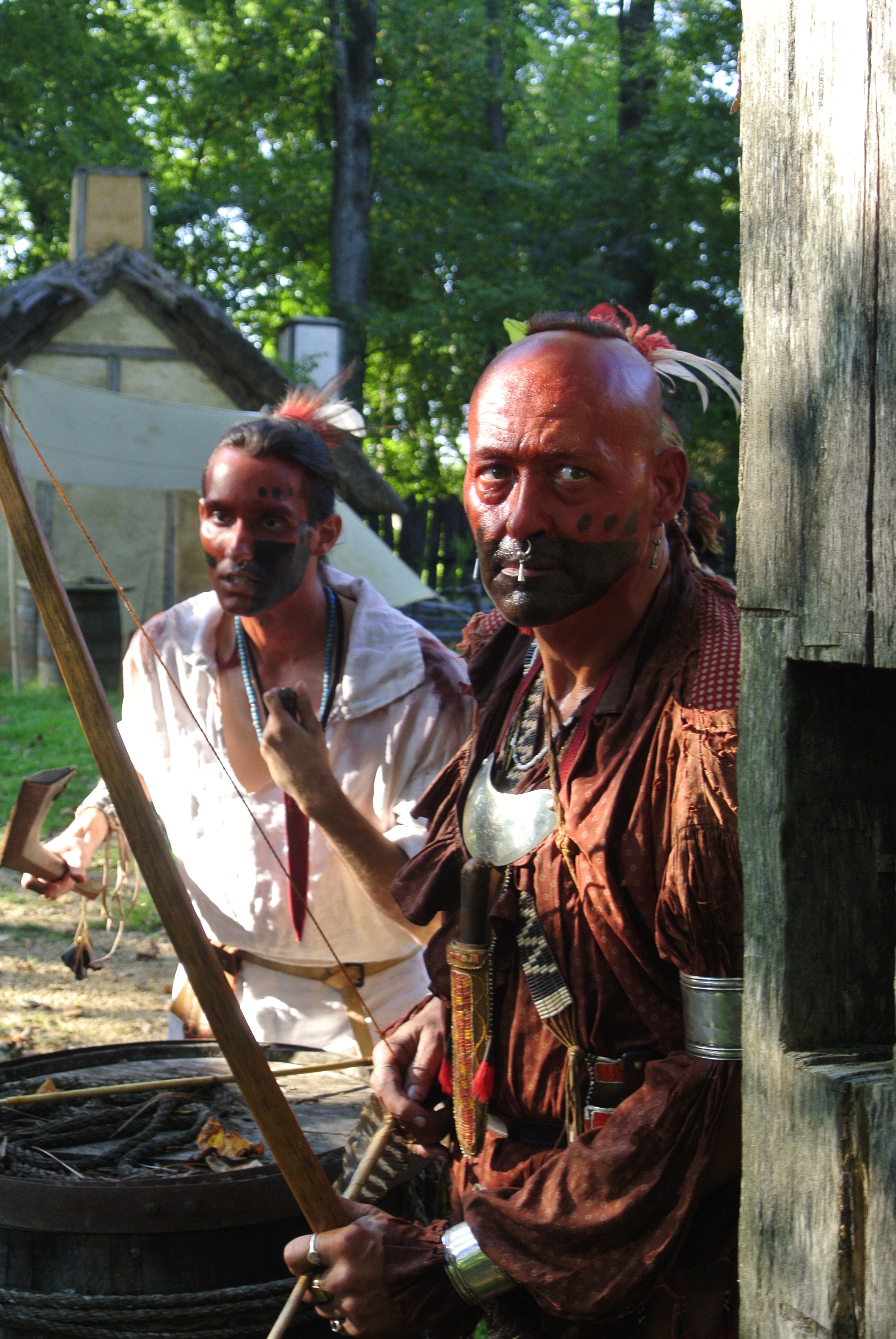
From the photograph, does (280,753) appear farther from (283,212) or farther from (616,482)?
(283,212)

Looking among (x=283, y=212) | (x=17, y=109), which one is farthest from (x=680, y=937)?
(x=283, y=212)

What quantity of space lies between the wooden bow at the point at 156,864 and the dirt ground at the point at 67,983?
116 inches

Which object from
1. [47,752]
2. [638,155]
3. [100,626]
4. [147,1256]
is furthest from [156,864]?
[638,155]

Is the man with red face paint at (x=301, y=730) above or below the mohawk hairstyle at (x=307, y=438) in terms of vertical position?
below

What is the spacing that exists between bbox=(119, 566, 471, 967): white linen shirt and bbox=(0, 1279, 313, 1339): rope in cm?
93

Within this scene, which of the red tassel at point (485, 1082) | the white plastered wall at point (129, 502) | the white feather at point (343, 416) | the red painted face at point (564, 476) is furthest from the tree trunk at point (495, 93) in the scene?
the red tassel at point (485, 1082)

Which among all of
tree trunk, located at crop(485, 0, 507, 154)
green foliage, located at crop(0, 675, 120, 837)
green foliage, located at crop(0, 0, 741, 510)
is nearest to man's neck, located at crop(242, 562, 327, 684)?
green foliage, located at crop(0, 675, 120, 837)

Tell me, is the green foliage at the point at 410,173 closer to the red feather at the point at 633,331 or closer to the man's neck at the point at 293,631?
the man's neck at the point at 293,631

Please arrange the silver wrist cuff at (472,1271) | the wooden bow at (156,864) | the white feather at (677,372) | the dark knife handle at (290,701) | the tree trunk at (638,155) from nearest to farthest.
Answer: the silver wrist cuff at (472,1271) → the wooden bow at (156,864) → the white feather at (677,372) → the dark knife handle at (290,701) → the tree trunk at (638,155)

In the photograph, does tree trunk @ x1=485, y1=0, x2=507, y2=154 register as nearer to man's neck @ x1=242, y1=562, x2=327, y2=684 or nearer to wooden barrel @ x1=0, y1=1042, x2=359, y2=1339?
man's neck @ x1=242, y1=562, x2=327, y2=684

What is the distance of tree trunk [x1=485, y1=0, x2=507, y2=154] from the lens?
18453mm

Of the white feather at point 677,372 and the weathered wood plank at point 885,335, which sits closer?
the weathered wood plank at point 885,335

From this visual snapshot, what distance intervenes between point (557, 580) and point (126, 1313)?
1.23 m

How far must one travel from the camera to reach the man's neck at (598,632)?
1.66 meters
